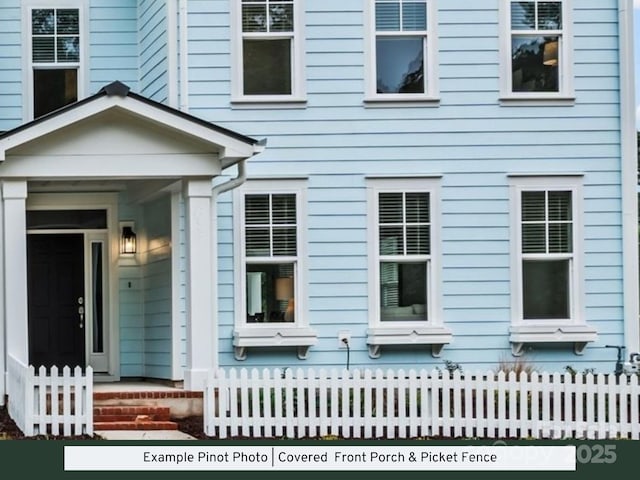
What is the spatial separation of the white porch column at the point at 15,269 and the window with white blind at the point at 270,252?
121 inches

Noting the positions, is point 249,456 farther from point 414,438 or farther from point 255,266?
point 255,266

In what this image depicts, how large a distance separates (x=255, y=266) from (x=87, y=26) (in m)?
4.61

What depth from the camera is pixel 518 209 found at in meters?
18.3

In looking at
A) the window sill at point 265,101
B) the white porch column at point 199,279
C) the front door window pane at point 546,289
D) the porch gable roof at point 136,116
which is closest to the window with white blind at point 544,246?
the front door window pane at point 546,289

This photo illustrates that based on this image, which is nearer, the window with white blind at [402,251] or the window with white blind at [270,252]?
the window with white blind at [270,252]

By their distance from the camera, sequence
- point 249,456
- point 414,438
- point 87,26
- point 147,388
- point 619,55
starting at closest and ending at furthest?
point 249,456
point 414,438
point 147,388
point 619,55
point 87,26

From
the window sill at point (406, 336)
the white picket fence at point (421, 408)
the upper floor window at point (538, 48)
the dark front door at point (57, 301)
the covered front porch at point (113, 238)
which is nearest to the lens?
the white picket fence at point (421, 408)

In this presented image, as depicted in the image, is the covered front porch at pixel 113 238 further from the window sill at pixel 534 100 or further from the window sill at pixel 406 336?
the window sill at pixel 534 100

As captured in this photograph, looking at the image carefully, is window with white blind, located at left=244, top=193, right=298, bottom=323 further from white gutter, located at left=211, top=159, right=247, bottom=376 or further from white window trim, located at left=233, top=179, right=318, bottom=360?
white gutter, located at left=211, top=159, right=247, bottom=376

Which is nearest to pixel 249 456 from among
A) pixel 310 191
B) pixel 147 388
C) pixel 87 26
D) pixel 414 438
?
pixel 414 438

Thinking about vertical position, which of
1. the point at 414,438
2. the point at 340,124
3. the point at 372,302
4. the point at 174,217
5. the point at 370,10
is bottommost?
the point at 414,438

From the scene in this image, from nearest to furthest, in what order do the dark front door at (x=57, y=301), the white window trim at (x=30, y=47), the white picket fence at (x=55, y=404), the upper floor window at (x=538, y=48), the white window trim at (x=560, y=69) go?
the white picket fence at (x=55, y=404)
the white window trim at (x=560, y=69)
the upper floor window at (x=538, y=48)
the dark front door at (x=57, y=301)
the white window trim at (x=30, y=47)

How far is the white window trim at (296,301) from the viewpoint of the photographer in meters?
17.9

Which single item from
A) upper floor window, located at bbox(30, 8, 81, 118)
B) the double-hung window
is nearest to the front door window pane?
the double-hung window
